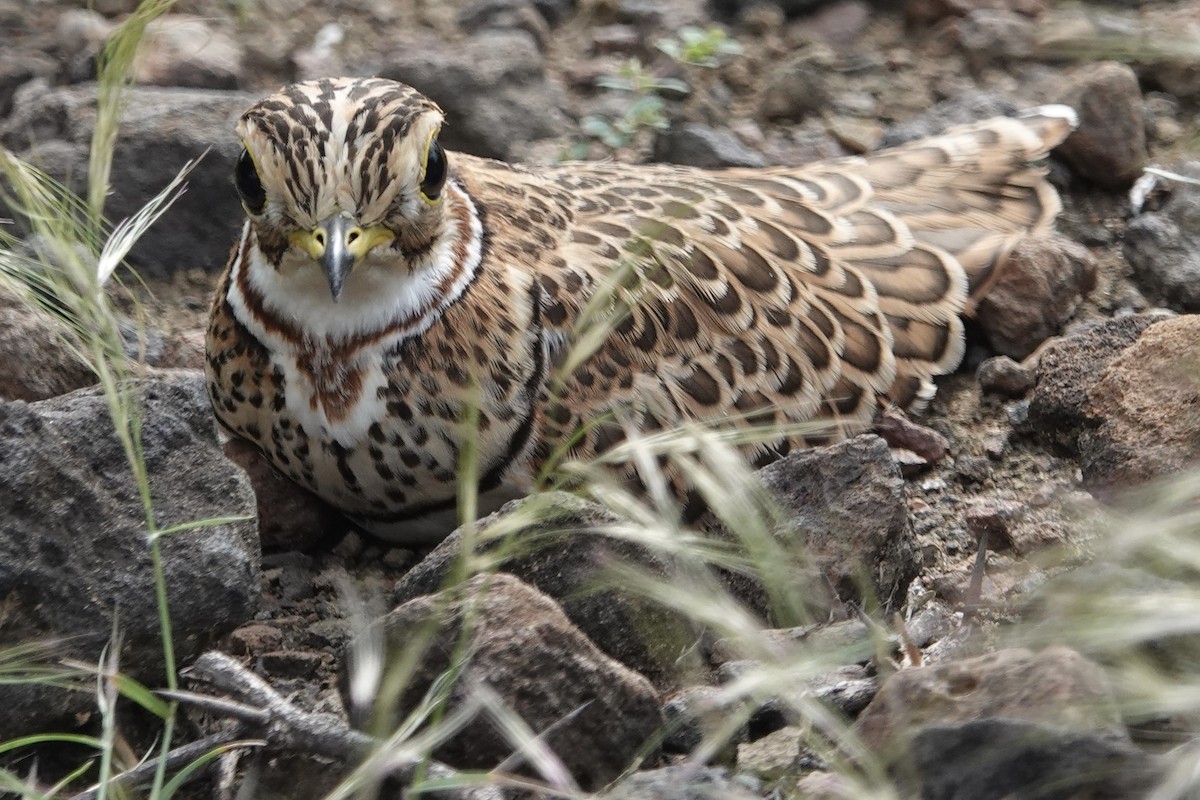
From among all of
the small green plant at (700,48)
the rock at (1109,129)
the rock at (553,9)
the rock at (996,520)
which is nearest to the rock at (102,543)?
the rock at (996,520)

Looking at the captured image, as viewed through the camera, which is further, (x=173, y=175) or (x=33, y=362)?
(x=173, y=175)

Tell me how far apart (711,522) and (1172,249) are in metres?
1.70

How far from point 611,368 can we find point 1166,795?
2.00 m

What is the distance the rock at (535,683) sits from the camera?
2742 millimetres

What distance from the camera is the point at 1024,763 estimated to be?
2.38 m

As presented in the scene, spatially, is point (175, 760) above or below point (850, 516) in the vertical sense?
below

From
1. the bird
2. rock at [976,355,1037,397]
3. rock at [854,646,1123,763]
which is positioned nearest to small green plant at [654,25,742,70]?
the bird

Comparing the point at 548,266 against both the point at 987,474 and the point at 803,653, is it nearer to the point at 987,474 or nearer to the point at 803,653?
the point at 987,474

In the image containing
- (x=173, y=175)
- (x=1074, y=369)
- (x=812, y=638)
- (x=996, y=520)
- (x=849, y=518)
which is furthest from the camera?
(x=173, y=175)

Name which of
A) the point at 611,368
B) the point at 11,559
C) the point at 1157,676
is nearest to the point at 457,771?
the point at 11,559

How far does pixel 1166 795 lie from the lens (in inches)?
83.7

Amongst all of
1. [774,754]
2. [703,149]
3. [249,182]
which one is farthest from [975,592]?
[703,149]

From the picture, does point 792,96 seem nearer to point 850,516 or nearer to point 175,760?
point 850,516

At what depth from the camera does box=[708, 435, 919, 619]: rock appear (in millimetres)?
3285
